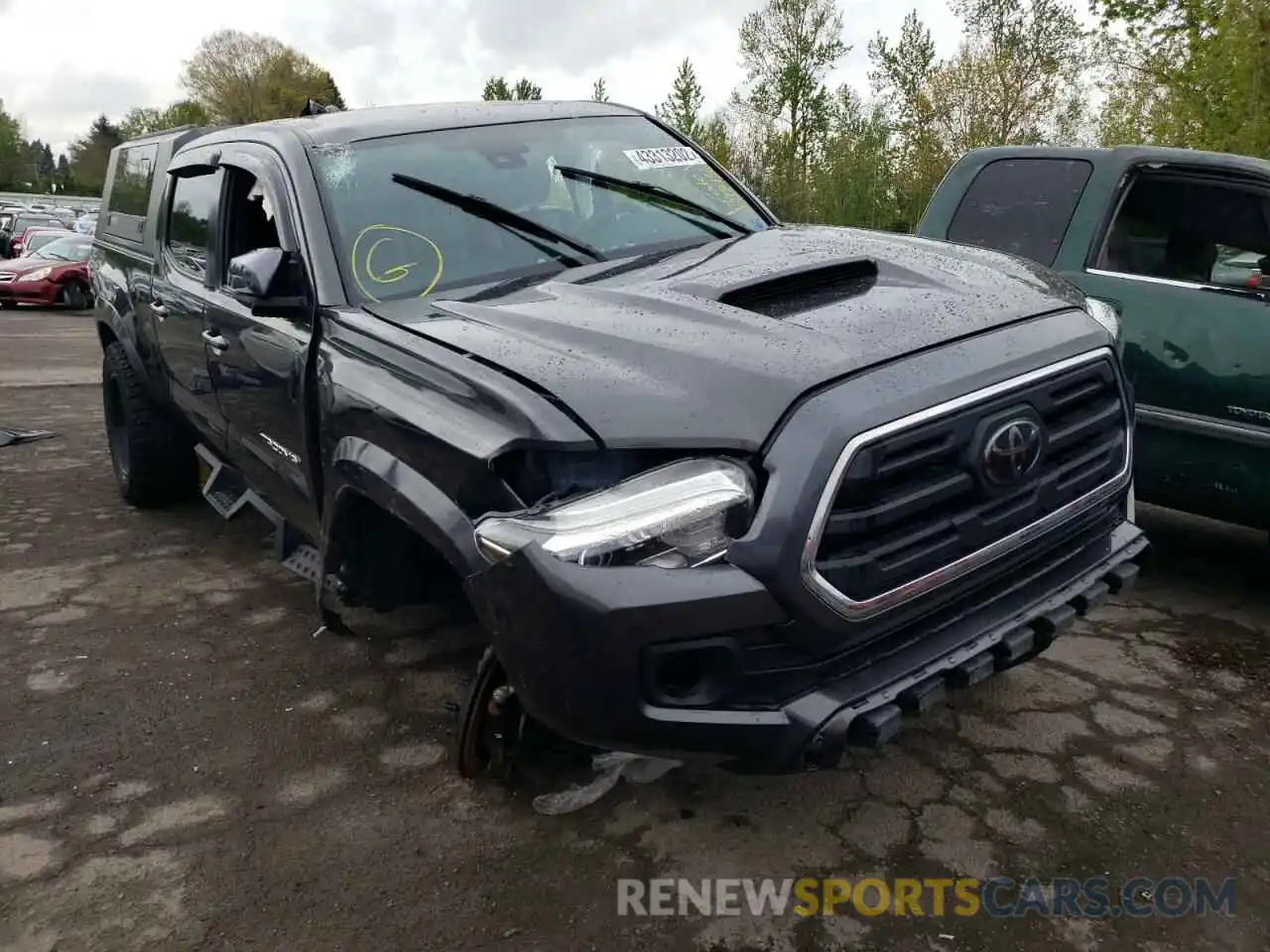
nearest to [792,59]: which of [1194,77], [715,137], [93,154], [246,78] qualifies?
[715,137]

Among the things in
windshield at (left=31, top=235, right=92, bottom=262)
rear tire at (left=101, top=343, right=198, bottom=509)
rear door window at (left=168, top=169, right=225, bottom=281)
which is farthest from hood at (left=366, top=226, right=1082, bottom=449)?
windshield at (left=31, top=235, right=92, bottom=262)

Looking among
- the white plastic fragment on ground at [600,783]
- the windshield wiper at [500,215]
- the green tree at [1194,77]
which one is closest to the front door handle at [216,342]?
the windshield wiper at [500,215]

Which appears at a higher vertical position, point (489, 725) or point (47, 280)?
point (47, 280)

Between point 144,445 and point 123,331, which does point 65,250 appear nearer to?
point 123,331

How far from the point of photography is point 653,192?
3.56m

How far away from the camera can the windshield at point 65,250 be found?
736 inches

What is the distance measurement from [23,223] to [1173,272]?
96.9 ft

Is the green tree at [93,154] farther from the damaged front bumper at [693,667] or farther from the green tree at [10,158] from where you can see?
the damaged front bumper at [693,667]

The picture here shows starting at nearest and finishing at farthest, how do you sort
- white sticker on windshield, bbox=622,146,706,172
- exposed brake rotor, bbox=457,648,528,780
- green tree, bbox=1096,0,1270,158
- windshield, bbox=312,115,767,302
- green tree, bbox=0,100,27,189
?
exposed brake rotor, bbox=457,648,528,780, windshield, bbox=312,115,767,302, white sticker on windshield, bbox=622,146,706,172, green tree, bbox=1096,0,1270,158, green tree, bbox=0,100,27,189

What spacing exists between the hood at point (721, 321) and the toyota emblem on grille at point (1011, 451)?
9.5 inches

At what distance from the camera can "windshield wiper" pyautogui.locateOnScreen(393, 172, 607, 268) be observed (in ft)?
10.4

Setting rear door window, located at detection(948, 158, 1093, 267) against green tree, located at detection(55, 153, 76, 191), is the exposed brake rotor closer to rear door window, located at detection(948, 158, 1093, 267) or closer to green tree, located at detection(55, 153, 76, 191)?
rear door window, located at detection(948, 158, 1093, 267)

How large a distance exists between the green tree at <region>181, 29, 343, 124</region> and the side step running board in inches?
2624

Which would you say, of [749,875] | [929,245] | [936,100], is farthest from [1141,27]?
[749,875]
